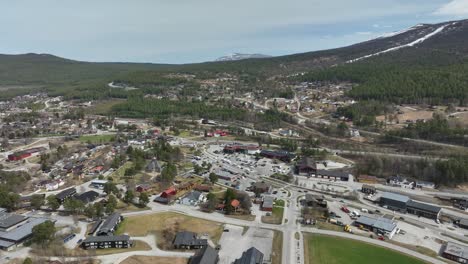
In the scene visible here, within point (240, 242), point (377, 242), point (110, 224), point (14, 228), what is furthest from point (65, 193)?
point (377, 242)

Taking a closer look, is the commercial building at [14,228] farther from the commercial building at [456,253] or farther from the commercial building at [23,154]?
the commercial building at [456,253]

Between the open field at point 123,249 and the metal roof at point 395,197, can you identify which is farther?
the metal roof at point 395,197

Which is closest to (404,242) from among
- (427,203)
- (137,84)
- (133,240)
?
(427,203)

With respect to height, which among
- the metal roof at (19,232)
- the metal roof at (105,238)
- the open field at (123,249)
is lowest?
the open field at (123,249)

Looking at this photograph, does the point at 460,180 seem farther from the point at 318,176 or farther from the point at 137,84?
the point at 137,84

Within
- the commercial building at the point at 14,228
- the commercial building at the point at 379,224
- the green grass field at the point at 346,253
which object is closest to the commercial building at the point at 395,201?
the commercial building at the point at 379,224

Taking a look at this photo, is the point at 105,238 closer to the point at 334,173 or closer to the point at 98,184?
the point at 98,184
